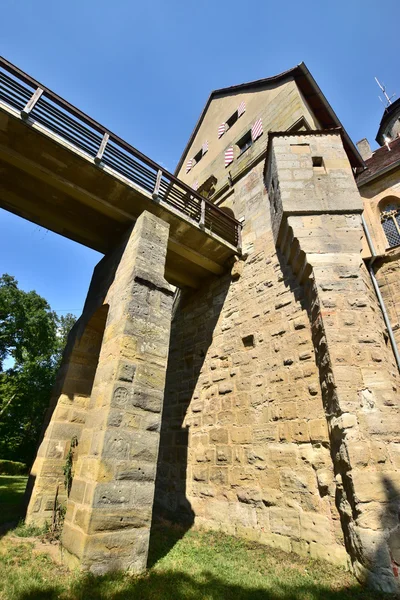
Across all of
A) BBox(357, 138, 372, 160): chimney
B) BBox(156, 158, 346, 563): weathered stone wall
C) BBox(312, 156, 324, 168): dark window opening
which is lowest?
BBox(156, 158, 346, 563): weathered stone wall

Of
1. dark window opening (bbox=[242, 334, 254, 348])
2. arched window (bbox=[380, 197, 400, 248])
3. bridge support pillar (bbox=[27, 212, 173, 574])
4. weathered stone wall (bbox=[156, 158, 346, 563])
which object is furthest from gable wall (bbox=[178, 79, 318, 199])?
bridge support pillar (bbox=[27, 212, 173, 574])

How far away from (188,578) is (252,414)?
2.66 meters

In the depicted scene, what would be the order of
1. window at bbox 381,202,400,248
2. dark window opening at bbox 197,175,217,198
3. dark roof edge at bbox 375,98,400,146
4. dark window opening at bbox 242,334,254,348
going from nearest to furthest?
dark window opening at bbox 242,334,254,348 → window at bbox 381,202,400,248 → dark window opening at bbox 197,175,217,198 → dark roof edge at bbox 375,98,400,146

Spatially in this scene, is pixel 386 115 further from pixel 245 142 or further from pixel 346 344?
pixel 346 344

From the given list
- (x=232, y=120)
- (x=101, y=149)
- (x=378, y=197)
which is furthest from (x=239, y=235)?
(x=232, y=120)

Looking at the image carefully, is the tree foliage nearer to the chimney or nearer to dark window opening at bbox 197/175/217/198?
dark window opening at bbox 197/175/217/198

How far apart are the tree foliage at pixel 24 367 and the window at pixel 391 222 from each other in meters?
19.9

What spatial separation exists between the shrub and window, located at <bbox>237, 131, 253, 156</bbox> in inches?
802

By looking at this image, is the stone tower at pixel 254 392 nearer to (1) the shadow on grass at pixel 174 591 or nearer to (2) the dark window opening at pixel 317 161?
(2) the dark window opening at pixel 317 161

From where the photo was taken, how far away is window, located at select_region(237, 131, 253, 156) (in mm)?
10461

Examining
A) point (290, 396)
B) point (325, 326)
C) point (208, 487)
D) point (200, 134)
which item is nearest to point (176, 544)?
point (208, 487)

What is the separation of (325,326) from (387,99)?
30.3m

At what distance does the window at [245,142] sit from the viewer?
10461 millimetres

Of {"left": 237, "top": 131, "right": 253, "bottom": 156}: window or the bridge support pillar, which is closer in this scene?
the bridge support pillar
